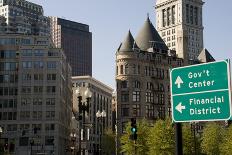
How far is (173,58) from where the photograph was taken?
120500 mm

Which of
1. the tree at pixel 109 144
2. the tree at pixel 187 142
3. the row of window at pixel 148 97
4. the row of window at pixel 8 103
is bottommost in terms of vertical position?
the tree at pixel 109 144

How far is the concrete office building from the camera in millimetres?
105875

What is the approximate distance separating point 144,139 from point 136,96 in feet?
90.9

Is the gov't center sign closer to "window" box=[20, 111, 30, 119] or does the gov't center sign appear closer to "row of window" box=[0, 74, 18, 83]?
"window" box=[20, 111, 30, 119]

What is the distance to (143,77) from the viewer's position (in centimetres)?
11144

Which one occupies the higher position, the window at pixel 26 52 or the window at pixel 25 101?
the window at pixel 26 52

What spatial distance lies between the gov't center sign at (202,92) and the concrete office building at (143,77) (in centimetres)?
9438

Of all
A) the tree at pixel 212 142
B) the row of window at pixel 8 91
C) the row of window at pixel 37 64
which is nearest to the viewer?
the tree at pixel 212 142

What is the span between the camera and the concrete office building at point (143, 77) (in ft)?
347

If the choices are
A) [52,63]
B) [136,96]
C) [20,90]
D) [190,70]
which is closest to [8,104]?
[20,90]

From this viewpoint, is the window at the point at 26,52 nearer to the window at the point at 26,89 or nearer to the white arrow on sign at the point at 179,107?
the window at the point at 26,89

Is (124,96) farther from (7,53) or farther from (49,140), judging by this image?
(7,53)

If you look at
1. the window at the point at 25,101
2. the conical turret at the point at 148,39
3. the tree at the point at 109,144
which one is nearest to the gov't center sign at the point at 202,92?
the window at the point at 25,101

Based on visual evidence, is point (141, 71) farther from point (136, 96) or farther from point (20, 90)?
point (20, 90)
